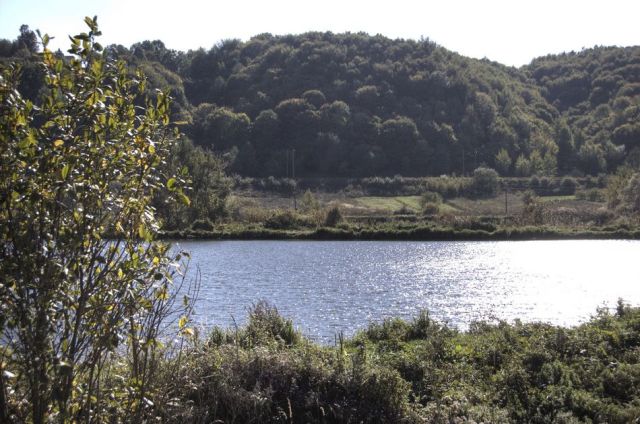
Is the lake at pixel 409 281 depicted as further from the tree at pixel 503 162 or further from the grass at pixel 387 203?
the tree at pixel 503 162

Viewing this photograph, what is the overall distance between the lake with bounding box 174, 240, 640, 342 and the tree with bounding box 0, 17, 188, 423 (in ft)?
25.0

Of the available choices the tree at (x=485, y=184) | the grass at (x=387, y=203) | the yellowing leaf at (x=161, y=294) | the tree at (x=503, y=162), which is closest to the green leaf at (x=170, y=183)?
the yellowing leaf at (x=161, y=294)

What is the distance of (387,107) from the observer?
113m

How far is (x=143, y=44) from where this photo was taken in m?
144

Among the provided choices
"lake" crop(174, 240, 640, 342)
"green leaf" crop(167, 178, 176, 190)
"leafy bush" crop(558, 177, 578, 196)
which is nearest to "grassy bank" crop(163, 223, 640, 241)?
"lake" crop(174, 240, 640, 342)

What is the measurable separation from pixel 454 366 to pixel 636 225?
178 feet

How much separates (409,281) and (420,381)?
2182 cm

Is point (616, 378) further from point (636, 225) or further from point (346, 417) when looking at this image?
point (636, 225)

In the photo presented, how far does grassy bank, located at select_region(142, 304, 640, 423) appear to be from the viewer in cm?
843

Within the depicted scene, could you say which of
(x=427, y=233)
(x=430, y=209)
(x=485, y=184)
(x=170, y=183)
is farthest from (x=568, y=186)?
(x=170, y=183)

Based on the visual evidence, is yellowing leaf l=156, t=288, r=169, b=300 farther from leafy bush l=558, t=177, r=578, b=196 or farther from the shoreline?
leafy bush l=558, t=177, r=578, b=196

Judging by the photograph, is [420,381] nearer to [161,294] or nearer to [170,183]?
[161,294]

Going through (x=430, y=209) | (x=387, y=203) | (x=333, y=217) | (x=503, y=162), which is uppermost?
(x=503, y=162)

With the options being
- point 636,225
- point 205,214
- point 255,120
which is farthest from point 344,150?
point 636,225
